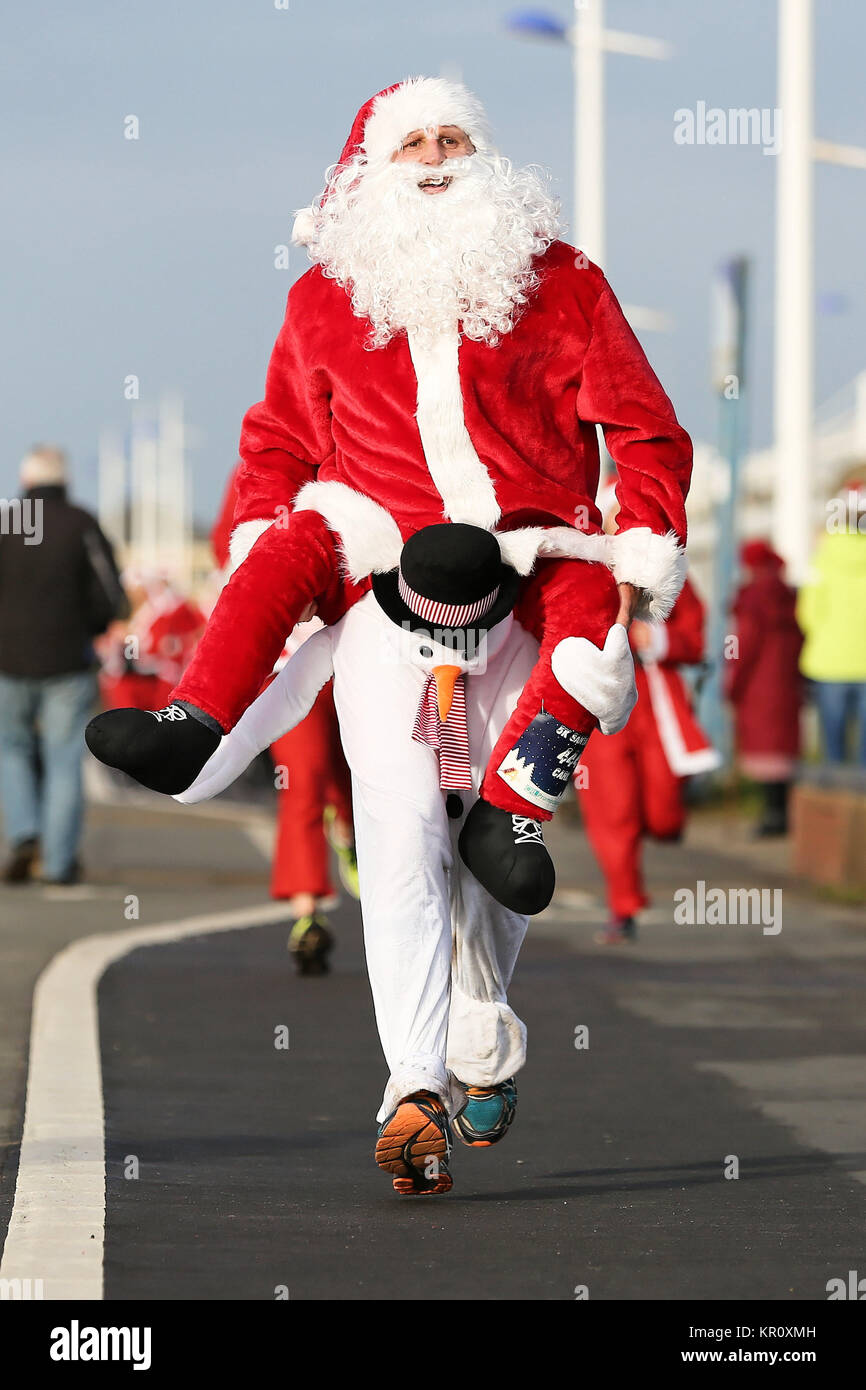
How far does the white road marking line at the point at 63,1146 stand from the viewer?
4727 mm

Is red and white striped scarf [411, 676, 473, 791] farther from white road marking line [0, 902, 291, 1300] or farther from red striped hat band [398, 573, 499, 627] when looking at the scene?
white road marking line [0, 902, 291, 1300]

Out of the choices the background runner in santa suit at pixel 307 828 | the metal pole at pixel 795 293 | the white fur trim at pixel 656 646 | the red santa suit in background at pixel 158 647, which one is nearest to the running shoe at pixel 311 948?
the background runner in santa suit at pixel 307 828

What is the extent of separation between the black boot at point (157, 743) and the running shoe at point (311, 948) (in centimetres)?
453

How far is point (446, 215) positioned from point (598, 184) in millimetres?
23135

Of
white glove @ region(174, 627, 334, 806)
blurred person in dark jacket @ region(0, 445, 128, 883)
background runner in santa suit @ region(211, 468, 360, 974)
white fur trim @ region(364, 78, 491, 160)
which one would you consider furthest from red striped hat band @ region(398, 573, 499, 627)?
blurred person in dark jacket @ region(0, 445, 128, 883)

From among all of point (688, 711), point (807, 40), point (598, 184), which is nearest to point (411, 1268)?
point (688, 711)

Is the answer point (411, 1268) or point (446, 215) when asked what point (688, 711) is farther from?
point (411, 1268)

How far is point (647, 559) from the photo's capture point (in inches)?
220

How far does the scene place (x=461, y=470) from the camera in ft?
18.1

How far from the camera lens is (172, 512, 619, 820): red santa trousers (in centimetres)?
540

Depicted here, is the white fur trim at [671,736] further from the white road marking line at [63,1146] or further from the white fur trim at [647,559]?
the white fur trim at [647,559]

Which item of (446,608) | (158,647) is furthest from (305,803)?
(158,647)

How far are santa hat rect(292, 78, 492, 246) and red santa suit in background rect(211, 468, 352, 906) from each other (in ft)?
12.6
